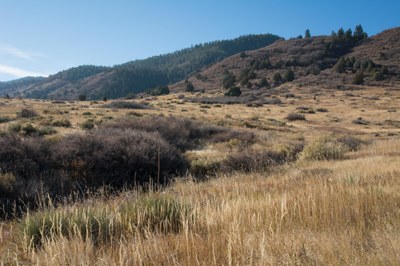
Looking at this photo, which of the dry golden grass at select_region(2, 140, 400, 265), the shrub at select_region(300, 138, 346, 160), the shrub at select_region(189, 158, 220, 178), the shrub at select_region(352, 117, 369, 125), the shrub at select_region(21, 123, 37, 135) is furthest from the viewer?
the shrub at select_region(352, 117, 369, 125)

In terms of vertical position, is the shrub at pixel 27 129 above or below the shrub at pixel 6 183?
above

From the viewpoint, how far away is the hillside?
296 feet

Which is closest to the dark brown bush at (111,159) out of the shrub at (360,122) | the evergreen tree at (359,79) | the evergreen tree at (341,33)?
the shrub at (360,122)

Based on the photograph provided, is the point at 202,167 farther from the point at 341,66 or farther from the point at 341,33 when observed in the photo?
the point at 341,33

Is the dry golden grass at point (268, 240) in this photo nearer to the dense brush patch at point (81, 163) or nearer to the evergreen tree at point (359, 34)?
the dense brush patch at point (81, 163)

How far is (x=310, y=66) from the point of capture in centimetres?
10856

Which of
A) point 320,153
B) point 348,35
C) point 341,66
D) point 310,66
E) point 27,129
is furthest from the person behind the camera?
point 348,35

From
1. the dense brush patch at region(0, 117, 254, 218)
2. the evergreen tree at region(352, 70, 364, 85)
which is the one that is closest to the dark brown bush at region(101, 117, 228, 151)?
the dense brush patch at region(0, 117, 254, 218)

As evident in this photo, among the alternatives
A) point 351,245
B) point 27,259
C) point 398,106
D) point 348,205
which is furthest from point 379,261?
point 398,106

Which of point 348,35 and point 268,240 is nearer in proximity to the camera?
point 268,240

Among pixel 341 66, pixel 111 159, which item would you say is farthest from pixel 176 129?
pixel 341 66

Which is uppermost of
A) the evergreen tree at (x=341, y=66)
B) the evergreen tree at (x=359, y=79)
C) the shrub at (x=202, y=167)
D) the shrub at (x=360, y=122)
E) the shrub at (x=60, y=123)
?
the evergreen tree at (x=341, y=66)

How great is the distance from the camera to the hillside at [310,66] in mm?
90250

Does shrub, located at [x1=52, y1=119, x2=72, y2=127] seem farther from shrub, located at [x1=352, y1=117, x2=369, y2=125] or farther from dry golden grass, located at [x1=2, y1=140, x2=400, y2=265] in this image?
shrub, located at [x1=352, y1=117, x2=369, y2=125]
